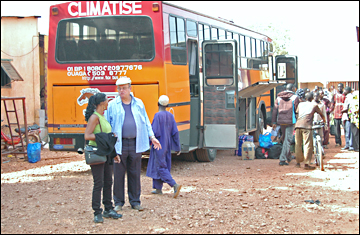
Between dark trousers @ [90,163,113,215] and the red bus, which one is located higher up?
the red bus

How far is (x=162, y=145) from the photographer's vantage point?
7.38 m

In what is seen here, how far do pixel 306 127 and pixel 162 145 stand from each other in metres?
3.93

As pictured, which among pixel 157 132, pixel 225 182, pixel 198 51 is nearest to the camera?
pixel 157 132

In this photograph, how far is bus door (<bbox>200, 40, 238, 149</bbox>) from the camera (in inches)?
399

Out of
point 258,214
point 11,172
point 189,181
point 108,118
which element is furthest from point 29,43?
point 258,214

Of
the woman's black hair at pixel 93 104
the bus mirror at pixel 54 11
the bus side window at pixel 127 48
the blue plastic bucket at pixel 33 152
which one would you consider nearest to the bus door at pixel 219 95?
the bus side window at pixel 127 48

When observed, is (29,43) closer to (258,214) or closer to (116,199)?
(116,199)

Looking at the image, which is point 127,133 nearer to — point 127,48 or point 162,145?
point 162,145

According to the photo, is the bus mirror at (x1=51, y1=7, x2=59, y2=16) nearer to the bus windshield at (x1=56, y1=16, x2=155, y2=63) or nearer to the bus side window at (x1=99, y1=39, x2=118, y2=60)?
the bus windshield at (x1=56, y1=16, x2=155, y2=63)

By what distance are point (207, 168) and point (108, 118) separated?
191 inches

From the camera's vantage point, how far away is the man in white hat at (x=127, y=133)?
5936 mm

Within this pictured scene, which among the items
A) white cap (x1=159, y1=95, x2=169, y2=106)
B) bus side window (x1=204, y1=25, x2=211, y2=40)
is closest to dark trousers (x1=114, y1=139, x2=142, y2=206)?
white cap (x1=159, y1=95, x2=169, y2=106)

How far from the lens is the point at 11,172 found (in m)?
9.89

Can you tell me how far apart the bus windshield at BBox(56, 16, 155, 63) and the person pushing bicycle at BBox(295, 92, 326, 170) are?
355cm
